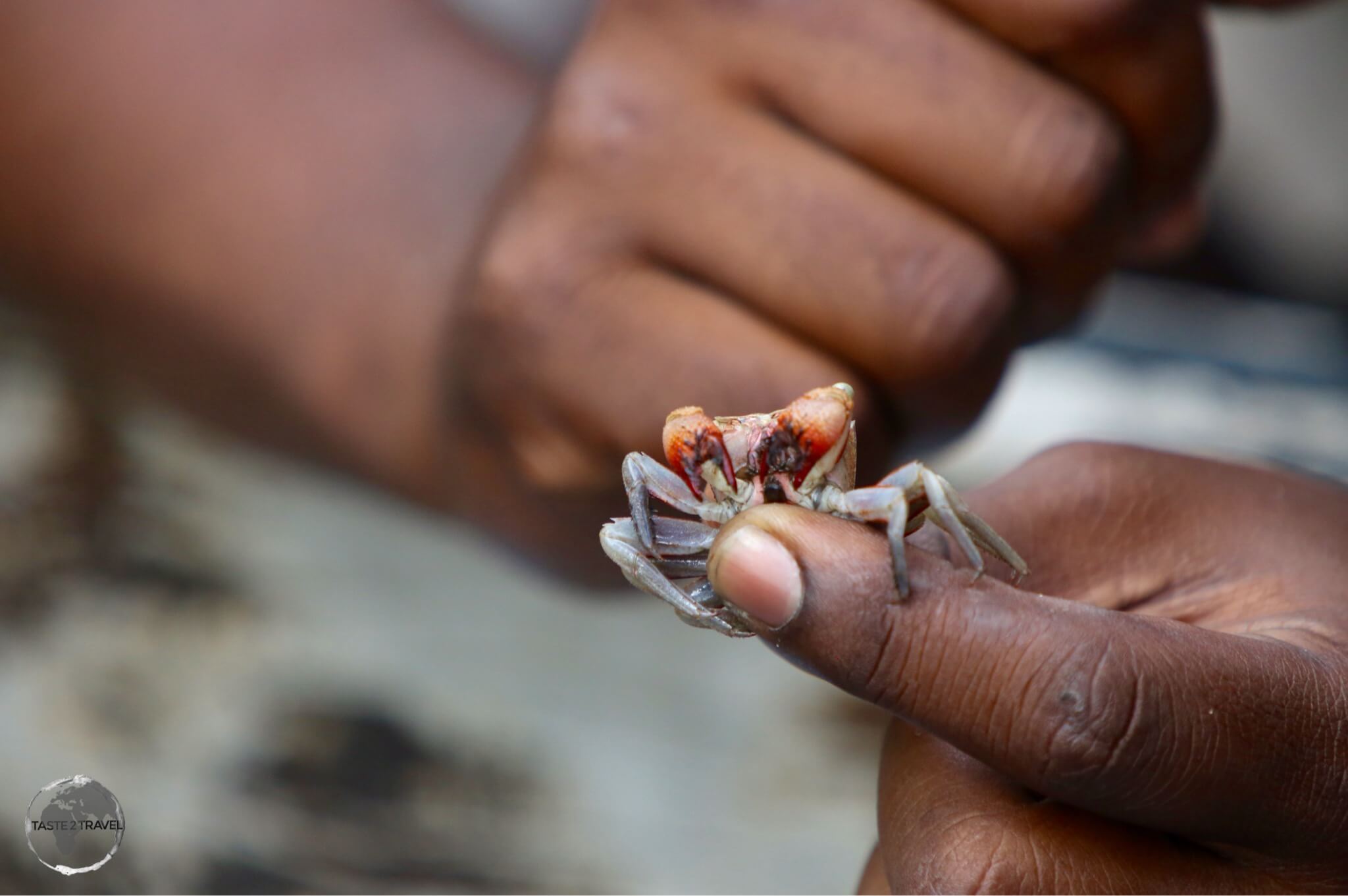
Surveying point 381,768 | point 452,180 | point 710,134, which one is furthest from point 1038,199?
point 381,768

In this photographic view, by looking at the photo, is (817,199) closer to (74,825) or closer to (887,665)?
(887,665)

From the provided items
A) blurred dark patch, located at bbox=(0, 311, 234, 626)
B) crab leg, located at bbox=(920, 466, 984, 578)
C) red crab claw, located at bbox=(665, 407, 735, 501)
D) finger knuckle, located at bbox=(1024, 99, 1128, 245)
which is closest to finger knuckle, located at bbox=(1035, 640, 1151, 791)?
crab leg, located at bbox=(920, 466, 984, 578)

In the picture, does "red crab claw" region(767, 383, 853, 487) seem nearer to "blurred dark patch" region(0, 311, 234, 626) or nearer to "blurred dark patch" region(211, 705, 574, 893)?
"blurred dark patch" region(211, 705, 574, 893)

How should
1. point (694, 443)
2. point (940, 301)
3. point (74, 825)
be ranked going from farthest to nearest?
1. point (940, 301)
2. point (74, 825)
3. point (694, 443)

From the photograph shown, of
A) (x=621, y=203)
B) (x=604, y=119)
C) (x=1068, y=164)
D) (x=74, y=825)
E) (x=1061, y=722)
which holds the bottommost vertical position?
(x=74, y=825)

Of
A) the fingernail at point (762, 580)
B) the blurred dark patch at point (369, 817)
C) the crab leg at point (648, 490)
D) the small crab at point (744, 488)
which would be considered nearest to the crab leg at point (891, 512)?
the small crab at point (744, 488)

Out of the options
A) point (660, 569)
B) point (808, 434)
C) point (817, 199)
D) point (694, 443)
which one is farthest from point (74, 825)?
point (817, 199)

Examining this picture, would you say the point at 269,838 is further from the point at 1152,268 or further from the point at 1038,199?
the point at 1152,268
